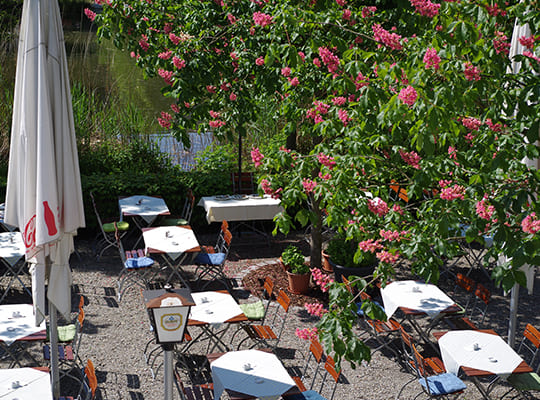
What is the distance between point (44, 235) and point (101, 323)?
401cm

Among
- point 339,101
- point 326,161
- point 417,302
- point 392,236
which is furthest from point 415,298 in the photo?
point 392,236

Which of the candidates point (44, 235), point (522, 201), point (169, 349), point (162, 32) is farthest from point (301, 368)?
point (162, 32)

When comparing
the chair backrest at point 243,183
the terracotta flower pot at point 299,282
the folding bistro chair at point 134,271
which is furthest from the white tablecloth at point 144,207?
the terracotta flower pot at point 299,282

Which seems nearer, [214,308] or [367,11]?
[367,11]

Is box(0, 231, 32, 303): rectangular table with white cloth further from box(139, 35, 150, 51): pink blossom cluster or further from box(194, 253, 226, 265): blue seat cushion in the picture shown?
box(139, 35, 150, 51): pink blossom cluster

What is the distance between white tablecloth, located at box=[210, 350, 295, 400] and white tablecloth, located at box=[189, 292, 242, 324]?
0.94 metres

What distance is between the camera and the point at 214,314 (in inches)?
308

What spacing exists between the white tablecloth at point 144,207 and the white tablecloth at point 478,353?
→ 19.4 feet

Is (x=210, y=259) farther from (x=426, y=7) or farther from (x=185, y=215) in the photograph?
(x=426, y=7)

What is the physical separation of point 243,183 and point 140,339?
535 centimetres

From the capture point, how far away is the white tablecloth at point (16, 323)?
706 cm

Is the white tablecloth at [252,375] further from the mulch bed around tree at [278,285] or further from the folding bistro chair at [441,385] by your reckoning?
the mulch bed around tree at [278,285]

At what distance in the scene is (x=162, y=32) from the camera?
9359mm

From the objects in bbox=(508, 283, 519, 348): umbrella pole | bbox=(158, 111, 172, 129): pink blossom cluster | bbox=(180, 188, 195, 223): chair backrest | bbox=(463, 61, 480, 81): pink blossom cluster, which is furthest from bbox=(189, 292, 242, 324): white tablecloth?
bbox=(180, 188, 195, 223): chair backrest
